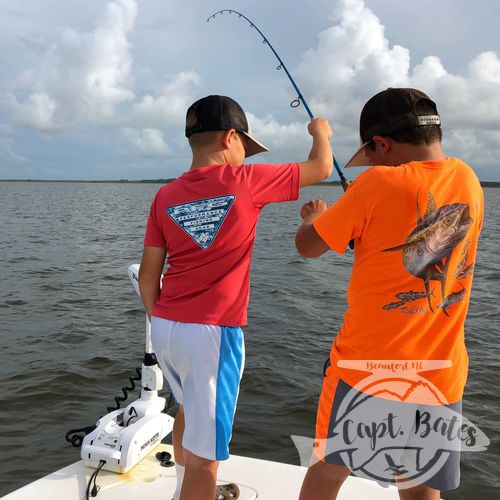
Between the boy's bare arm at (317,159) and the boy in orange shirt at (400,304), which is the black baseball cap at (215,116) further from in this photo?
the boy in orange shirt at (400,304)

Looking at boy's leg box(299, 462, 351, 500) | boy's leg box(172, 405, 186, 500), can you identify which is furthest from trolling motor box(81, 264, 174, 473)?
boy's leg box(299, 462, 351, 500)

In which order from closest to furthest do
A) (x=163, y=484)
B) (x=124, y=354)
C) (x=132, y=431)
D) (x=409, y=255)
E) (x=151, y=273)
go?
(x=409, y=255)
(x=151, y=273)
(x=163, y=484)
(x=132, y=431)
(x=124, y=354)

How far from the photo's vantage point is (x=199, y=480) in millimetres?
2375

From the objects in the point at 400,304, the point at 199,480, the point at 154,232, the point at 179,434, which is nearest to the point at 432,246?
the point at 400,304

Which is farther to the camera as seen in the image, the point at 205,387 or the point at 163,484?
the point at 163,484

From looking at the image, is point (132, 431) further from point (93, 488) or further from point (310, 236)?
point (310, 236)

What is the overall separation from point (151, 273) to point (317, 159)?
0.94 m

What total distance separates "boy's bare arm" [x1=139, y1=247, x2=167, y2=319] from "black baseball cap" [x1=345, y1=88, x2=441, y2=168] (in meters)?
1.09

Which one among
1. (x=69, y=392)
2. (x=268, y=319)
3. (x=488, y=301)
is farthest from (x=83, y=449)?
(x=488, y=301)

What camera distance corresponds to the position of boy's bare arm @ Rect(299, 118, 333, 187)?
244 centimetres

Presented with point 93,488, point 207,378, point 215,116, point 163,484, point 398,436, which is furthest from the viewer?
point 163,484

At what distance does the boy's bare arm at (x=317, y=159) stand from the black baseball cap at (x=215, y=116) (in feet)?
0.99

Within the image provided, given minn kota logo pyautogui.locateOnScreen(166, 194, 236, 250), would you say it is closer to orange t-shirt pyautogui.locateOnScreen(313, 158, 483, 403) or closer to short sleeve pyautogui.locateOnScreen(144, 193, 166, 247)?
short sleeve pyautogui.locateOnScreen(144, 193, 166, 247)

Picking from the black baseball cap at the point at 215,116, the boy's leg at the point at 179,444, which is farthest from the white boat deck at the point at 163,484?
the black baseball cap at the point at 215,116
